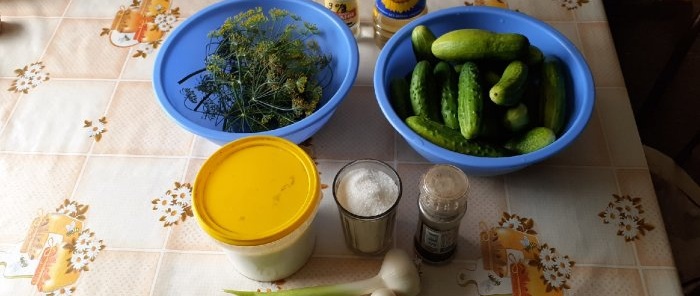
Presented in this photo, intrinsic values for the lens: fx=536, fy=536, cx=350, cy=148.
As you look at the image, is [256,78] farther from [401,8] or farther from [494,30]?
[494,30]

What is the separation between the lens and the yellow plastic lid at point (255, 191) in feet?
1.86

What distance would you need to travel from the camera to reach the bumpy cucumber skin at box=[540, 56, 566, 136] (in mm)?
718

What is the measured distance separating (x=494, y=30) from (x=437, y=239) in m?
0.38

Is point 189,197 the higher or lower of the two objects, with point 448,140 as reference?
lower

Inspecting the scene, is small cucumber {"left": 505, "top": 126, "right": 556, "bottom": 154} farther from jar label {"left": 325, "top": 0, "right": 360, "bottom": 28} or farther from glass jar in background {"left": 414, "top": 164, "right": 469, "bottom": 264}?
jar label {"left": 325, "top": 0, "right": 360, "bottom": 28}

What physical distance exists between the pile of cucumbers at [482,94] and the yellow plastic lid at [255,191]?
18 cm

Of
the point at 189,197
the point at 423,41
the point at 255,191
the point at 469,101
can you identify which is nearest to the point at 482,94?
the point at 469,101

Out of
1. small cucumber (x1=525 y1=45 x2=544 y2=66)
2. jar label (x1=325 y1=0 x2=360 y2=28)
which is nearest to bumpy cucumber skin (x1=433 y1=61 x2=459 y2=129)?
small cucumber (x1=525 y1=45 x2=544 y2=66)

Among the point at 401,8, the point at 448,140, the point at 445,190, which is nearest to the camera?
the point at 445,190

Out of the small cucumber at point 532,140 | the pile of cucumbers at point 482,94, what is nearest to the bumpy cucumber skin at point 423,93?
the pile of cucumbers at point 482,94

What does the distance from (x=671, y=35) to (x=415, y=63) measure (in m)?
1.19

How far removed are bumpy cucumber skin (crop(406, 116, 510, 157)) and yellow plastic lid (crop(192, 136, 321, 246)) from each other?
16 centimetres

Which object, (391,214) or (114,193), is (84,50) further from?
(391,214)

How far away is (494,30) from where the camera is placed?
85 centimetres
